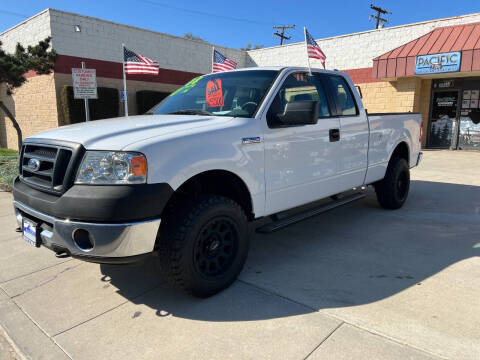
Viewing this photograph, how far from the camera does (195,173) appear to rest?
279 cm

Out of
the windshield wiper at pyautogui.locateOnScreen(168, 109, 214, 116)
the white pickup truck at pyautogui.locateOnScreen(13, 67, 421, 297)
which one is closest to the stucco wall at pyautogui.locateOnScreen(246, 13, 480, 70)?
the white pickup truck at pyautogui.locateOnScreen(13, 67, 421, 297)

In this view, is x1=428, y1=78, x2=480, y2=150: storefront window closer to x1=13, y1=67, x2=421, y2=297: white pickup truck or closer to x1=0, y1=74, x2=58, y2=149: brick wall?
x1=13, y1=67, x2=421, y2=297: white pickup truck

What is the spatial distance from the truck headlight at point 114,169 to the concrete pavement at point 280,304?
1.09 meters

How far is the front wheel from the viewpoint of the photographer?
17.9 ft

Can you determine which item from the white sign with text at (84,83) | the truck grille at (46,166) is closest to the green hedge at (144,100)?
the white sign with text at (84,83)

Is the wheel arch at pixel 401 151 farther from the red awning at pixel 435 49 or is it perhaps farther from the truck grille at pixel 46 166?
the red awning at pixel 435 49

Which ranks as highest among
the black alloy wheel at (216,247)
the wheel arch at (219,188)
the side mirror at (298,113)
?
the side mirror at (298,113)

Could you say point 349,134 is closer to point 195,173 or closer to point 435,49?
point 195,173

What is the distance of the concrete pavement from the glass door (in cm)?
1208

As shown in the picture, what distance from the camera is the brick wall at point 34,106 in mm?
14923

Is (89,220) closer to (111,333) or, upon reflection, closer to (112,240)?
(112,240)

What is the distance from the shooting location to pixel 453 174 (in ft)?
30.2

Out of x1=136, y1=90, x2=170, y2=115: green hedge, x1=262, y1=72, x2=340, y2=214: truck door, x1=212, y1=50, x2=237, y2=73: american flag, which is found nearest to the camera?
x1=262, y1=72, x2=340, y2=214: truck door

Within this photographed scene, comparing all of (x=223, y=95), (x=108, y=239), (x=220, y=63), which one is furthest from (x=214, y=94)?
(x=220, y=63)
